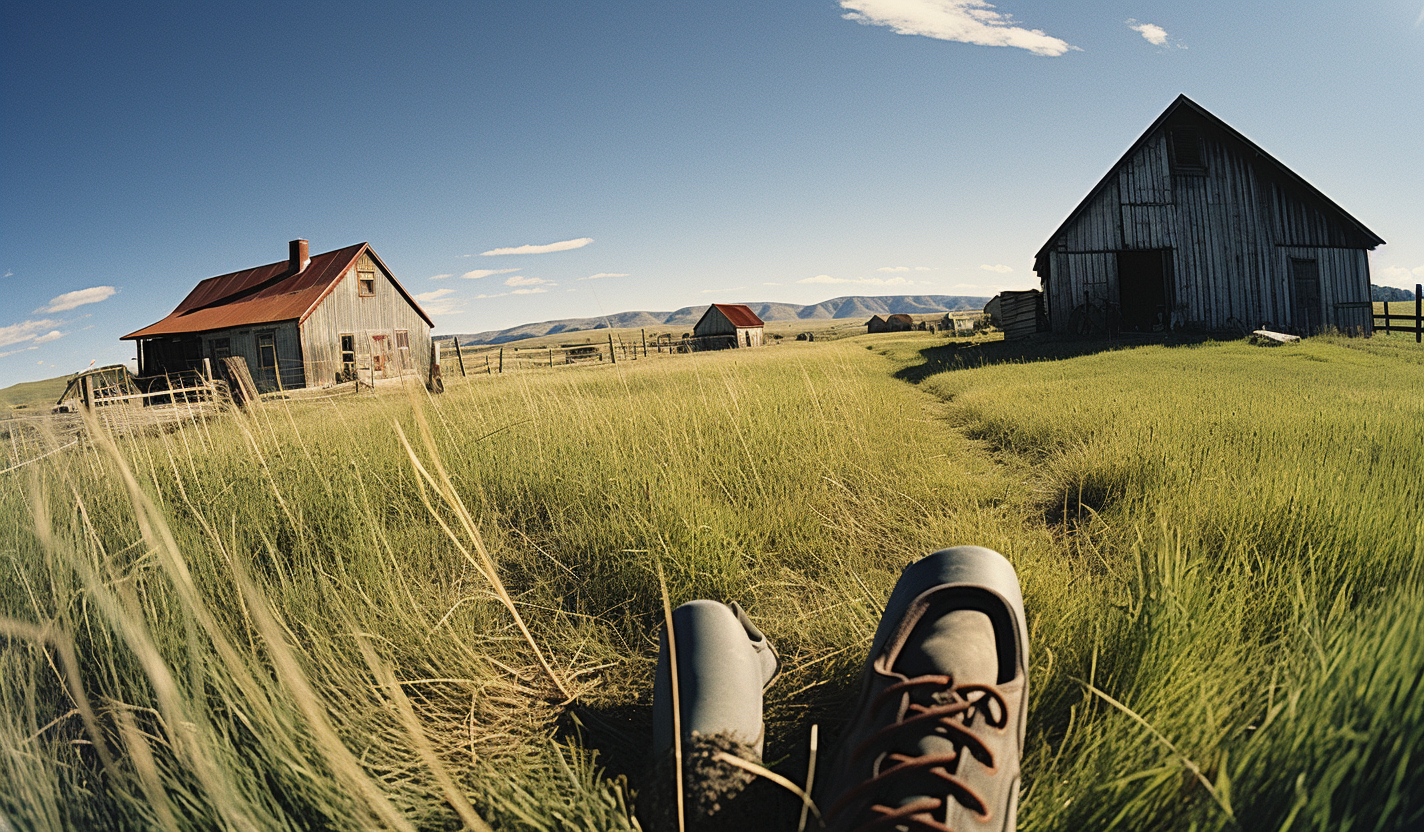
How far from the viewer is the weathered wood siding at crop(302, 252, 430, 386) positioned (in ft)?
76.0

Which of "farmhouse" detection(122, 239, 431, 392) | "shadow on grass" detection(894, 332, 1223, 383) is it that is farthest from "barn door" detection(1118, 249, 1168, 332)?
"farmhouse" detection(122, 239, 431, 392)

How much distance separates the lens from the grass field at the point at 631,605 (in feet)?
3.64

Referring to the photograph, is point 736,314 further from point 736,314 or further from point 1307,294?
point 1307,294

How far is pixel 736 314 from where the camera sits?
51.6 metres

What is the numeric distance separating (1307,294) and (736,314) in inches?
1536

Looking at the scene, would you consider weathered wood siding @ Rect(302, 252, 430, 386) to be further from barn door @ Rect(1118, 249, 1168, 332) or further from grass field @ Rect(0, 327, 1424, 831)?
barn door @ Rect(1118, 249, 1168, 332)

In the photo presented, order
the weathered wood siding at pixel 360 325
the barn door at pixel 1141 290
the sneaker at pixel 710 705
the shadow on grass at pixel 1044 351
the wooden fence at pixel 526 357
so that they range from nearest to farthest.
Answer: the sneaker at pixel 710 705 → the wooden fence at pixel 526 357 → the shadow on grass at pixel 1044 351 → the barn door at pixel 1141 290 → the weathered wood siding at pixel 360 325

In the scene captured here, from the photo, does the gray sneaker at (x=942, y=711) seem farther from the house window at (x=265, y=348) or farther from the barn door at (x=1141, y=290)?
the house window at (x=265, y=348)

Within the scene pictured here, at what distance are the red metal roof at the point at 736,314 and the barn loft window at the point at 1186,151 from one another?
3557cm

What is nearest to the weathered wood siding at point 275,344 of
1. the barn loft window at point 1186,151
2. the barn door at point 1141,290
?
the barn loft window at point 1186,151

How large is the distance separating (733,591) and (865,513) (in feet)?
4.13

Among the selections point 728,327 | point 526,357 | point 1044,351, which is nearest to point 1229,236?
point 1044,351

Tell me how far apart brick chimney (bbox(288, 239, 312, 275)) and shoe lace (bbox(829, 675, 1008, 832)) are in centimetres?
3204

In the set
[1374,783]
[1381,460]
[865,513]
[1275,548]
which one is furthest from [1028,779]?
[1381,460]
